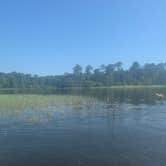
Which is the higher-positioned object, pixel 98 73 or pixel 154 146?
pixel 98 73

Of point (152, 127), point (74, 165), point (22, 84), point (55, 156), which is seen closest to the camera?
point (74, 165)

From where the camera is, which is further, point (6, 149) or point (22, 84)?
point (22, 84)

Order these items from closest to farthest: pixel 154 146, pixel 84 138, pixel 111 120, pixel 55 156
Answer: pixel 55 156, pixel 154 146, pixel 84 138, pixel 111 120

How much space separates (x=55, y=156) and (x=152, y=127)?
9.67 metres

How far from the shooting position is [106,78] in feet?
449

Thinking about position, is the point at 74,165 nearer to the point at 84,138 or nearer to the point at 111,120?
the point at 84,138

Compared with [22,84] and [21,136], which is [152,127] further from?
[22,84]

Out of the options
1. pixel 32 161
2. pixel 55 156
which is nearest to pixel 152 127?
pixel 55 156

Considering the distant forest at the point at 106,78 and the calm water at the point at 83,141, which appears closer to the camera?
the calm water at the point at 83,141

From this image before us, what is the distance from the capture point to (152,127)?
67.1 ft

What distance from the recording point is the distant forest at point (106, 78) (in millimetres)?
132750

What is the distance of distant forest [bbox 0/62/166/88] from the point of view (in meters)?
133

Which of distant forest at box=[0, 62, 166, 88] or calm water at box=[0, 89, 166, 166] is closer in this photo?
calm water at box=[0, 89, 166, 166]

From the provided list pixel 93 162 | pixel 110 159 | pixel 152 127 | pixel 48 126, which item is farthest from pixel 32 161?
pixel 152 127
